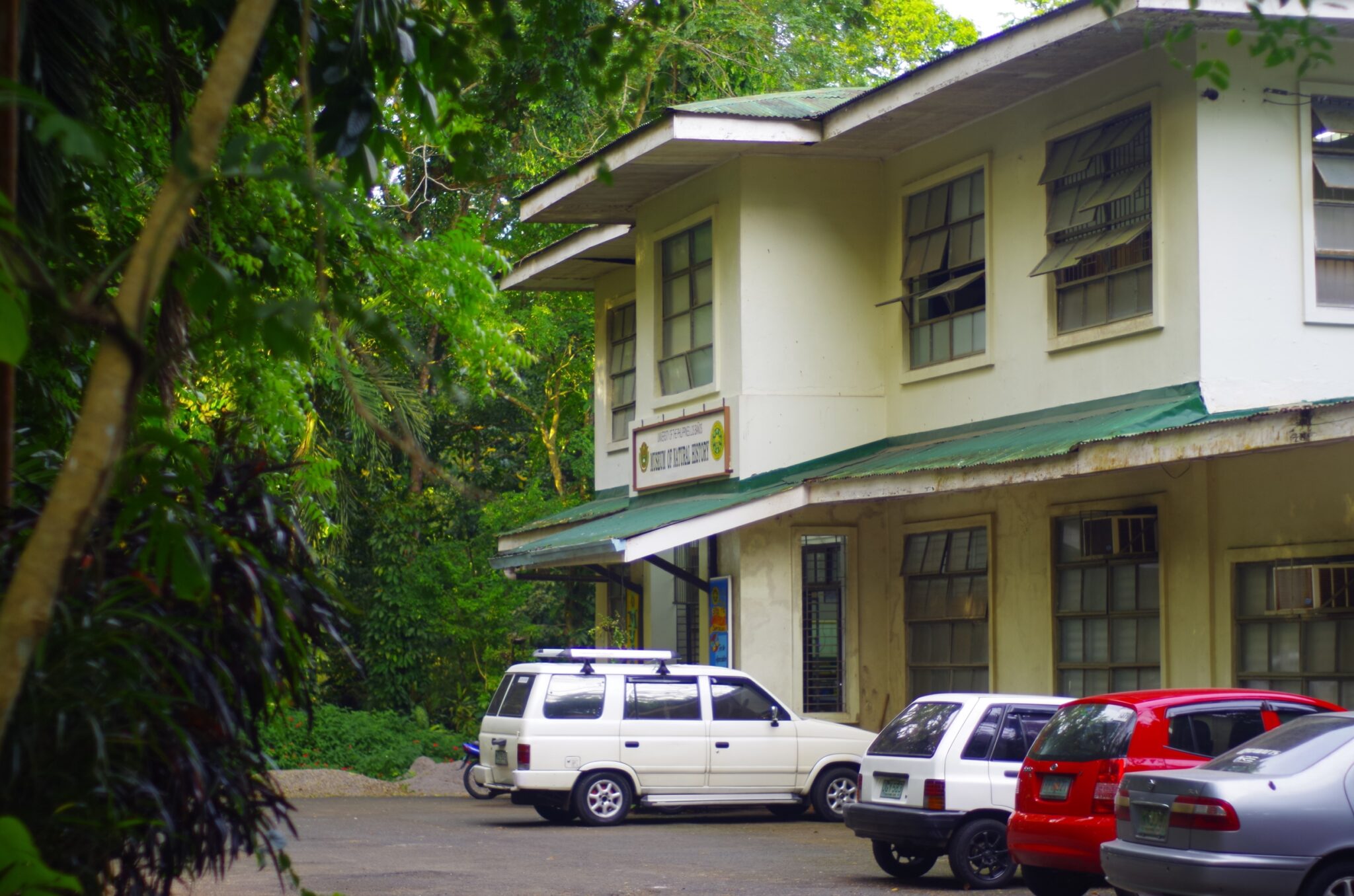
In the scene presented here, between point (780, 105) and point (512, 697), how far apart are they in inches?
307

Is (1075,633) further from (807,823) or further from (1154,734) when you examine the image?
(1154,734)

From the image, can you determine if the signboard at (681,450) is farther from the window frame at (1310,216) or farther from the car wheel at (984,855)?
the car wheel at (984,855)

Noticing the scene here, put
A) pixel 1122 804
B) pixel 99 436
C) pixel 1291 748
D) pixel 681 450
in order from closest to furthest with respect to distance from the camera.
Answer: pixel 99 436
pixel 1291 748
pixel 1122 804
pixel 681 450

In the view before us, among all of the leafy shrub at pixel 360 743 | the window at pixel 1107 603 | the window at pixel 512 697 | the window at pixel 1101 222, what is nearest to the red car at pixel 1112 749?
the window at pixel 1107 603

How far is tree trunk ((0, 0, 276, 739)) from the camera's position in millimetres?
2809

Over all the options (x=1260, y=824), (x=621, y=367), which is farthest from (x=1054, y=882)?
(x=621, y=367)

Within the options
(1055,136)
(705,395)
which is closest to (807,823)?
(705,395)

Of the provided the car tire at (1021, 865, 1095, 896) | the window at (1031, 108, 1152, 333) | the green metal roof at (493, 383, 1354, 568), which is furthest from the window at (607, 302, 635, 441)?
the car tire at (1021, 865, 1095, 896)

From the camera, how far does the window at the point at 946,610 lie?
18.0 metres

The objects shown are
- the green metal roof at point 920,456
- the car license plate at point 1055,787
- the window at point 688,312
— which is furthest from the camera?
the window at point 688,312

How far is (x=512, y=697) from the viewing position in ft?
59.6

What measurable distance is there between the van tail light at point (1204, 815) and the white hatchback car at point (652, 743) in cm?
897

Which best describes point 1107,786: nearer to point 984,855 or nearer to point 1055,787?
point 1055,787

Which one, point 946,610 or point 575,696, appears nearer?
point 575,696
